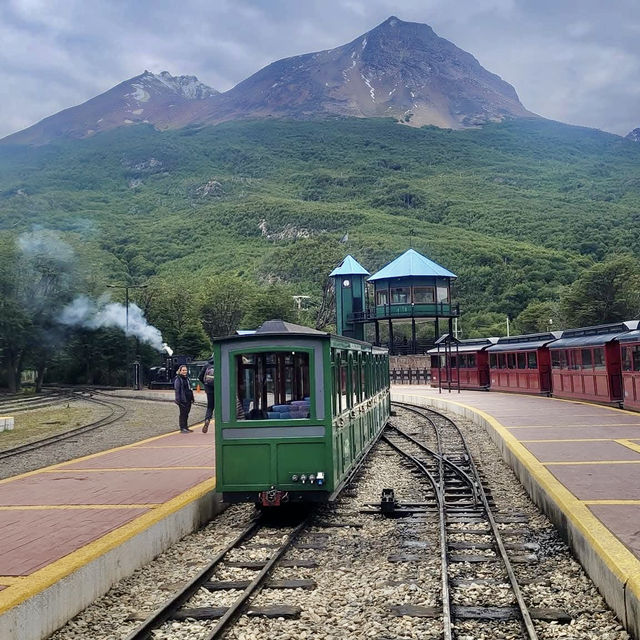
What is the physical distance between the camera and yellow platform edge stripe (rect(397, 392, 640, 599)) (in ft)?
18.2

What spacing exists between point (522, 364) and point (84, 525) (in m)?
25.0

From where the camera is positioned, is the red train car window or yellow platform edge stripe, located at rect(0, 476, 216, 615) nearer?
yellow platform edge stripe, located at rect(0, 476, 216, 615)

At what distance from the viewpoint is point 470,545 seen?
25.7ft

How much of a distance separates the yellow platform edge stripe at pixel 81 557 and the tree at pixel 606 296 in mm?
51732

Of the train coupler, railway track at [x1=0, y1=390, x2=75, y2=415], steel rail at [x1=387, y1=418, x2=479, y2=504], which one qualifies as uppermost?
railway track at [x1=0, y1=390, x2=75, y2=415]

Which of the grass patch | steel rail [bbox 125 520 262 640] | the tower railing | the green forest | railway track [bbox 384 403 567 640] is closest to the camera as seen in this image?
steel rail [bbox 125 520 262 640]

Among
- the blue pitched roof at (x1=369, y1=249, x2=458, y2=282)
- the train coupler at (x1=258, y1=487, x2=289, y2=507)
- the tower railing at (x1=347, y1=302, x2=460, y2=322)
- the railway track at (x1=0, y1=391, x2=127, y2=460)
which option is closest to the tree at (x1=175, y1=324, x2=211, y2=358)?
the blue pitched roof at (x1=369, y1=249, x2=458, y2=282)

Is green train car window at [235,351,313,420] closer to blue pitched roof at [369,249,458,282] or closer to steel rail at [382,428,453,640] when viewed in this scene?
steel rail at [382,428,453,640]

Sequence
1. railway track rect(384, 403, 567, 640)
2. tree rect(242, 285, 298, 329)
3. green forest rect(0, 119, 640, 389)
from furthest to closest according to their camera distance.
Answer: tree rect(242, 285, 298, 329)
green forest rect(0, 119, 640, 389)
railway track rect(384, 403, 567, 640)

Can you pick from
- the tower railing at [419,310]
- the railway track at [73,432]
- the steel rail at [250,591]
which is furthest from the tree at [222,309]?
the steel rail at [250,591]

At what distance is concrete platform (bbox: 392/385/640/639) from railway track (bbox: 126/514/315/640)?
8.06ft

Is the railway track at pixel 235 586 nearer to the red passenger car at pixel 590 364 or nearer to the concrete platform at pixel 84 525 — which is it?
the concrete platform at pixel 84 525

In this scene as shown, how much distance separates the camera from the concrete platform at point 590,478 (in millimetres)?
5828

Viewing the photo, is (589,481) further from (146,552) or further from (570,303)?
(570,303)
